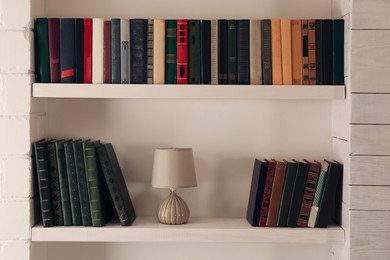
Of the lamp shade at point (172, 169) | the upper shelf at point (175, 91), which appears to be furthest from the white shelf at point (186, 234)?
the upper shelf at point (175, 91)

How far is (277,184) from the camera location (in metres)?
1.92

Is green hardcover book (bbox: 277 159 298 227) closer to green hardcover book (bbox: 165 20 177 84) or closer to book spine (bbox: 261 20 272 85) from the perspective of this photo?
book spine (bbox: 261 20 272 85)

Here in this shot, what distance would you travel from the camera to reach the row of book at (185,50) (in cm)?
194

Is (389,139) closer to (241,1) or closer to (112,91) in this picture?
(241,1)

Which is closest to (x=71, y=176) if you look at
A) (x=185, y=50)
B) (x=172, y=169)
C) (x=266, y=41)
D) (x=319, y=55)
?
(x=172, y=169)

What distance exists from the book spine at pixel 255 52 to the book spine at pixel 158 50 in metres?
0.27

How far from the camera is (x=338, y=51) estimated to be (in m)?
1.95

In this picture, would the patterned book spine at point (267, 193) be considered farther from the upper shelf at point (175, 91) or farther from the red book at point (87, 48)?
the red book at point (87, 48)

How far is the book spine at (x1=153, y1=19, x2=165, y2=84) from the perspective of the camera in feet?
6.37

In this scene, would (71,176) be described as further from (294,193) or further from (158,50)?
(294,193)

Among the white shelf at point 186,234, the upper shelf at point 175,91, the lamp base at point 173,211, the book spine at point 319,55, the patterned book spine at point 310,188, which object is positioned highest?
the book spine at point 319,55

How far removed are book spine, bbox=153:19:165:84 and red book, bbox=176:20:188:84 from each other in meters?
0.05

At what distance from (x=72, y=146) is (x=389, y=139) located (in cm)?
94
